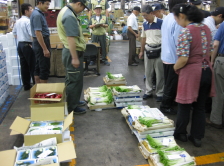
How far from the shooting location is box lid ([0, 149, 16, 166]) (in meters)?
2.32

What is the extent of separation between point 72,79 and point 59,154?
1.39 m

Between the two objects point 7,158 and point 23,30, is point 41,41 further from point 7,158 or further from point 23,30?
point 7,158

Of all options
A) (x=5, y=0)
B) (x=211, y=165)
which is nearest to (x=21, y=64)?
(x=5, y=0)

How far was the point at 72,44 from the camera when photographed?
329 centimetres

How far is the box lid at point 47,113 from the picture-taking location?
3.16 meters

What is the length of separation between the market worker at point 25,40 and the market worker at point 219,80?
351 cm

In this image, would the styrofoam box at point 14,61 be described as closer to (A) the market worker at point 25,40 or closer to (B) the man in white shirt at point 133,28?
(A) the market worker at point 25,40

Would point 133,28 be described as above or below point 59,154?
above

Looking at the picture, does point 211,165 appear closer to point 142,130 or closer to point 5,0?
point 142,130

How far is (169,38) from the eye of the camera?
348 cm

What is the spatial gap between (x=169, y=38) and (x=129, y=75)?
2988 millimetres

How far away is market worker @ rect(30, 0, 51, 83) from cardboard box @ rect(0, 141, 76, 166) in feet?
7.16

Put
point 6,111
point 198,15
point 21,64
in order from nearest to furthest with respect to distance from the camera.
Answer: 1. point 198,15
2. point 6,111
3. point 21,64

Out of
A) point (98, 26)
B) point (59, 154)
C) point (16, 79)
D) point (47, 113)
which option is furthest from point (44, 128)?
point (98, 26)
